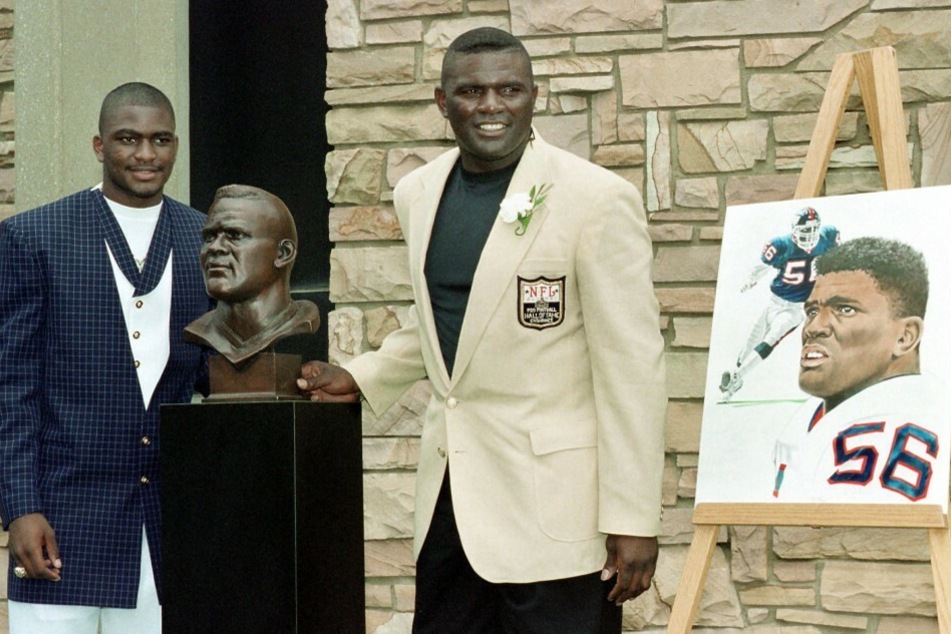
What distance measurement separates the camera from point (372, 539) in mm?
3908

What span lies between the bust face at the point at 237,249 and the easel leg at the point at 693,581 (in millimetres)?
1051

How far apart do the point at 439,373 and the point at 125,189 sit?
789mm

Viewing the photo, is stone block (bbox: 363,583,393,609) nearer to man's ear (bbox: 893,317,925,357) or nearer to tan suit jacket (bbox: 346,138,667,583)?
tan suit jacket (bbox: 346,138,667,583)

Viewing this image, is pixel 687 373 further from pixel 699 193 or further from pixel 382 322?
pixel 382 322

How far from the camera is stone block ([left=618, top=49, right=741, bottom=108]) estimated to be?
12.2ft

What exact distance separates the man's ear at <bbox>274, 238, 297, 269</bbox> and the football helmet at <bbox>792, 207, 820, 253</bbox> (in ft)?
3.63

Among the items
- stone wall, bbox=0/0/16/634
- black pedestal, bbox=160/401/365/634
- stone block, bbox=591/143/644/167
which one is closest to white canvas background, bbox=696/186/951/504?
stone block, bbox=591/143/644/167

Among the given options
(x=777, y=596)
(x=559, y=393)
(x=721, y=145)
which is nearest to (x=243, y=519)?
(x=559, y=393)

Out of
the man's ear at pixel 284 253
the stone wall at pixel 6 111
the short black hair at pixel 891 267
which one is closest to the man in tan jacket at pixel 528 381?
the man's ear at pixel 284 253

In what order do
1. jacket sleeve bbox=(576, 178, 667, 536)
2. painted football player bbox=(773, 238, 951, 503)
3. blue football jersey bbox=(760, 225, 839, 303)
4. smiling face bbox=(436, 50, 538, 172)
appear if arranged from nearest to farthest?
jacket sleeve bbox=(576, 178, 667, 536), smiling face bbox=(436, 50, 538, 172), painted football player bbox=(773, 238, 951, 503), blue football jersey bbox=(760, 225, 839, 303)

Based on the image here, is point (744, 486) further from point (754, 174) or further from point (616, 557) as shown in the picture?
point (754, 174)

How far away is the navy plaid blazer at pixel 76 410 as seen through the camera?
108 inches

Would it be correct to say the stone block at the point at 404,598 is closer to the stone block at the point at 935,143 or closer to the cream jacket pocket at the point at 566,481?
the cream jacket pocket at the point at 566,481

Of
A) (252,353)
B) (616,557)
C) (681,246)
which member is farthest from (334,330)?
(616,557)
